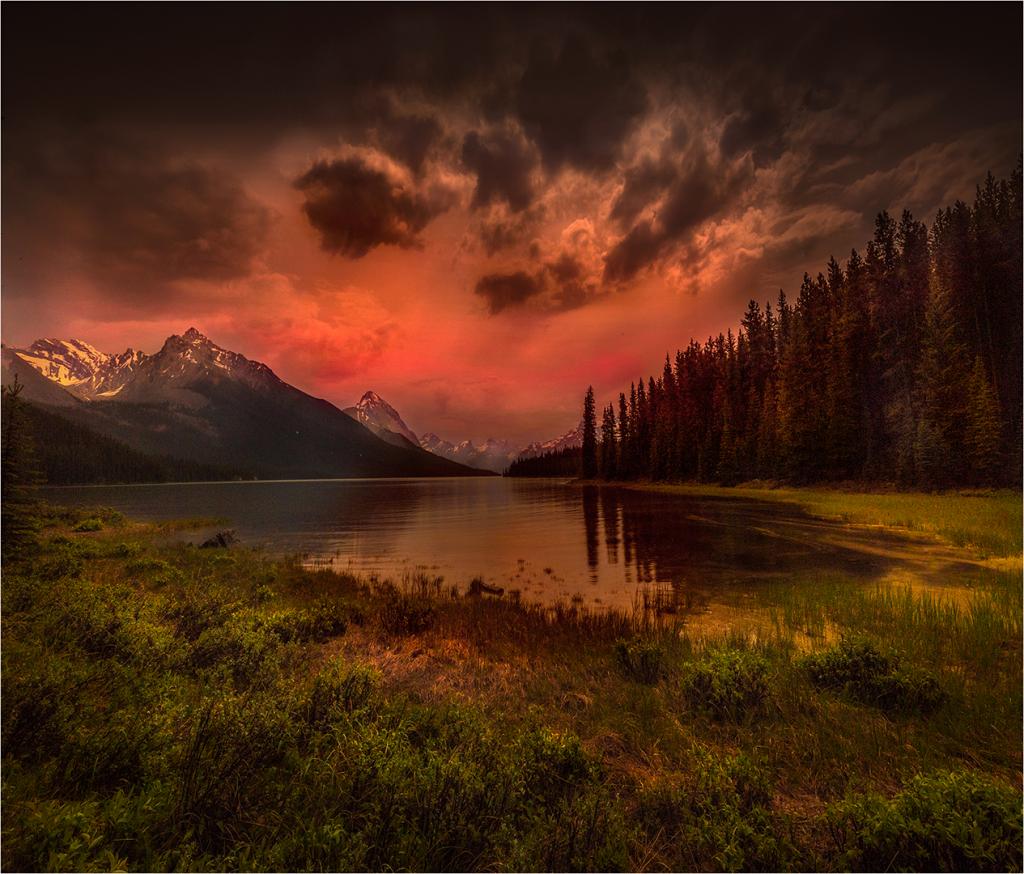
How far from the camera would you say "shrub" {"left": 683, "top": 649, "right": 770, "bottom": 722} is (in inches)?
278

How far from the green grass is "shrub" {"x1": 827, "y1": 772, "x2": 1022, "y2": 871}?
74.4 ft

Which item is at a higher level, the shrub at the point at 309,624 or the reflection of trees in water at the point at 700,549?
the shrub at the point at 309,624

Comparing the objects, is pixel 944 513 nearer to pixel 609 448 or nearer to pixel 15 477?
pixel 15 477

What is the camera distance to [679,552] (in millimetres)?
24781

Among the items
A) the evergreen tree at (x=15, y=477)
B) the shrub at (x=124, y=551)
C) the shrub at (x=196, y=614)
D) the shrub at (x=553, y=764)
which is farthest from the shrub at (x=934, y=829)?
the shrub at (x=124, y=551)

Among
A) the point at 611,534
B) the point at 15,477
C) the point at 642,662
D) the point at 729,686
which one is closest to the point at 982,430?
the point at 611,534

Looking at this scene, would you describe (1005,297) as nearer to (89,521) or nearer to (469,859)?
(469,859)

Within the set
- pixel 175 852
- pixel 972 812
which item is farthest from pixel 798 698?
pixel 175 852

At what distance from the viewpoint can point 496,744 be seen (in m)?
5.57

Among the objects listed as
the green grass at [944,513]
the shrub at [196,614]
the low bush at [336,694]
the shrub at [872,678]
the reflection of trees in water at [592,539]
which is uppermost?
the low bush at [336,694]

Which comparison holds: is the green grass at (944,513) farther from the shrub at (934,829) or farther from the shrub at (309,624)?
the shrub at (309,624)

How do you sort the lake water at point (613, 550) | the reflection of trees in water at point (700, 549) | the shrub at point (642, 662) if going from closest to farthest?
the shrub at point (642, 662) < the lake water at point (613, 550) < the reflection of trees in water at point (700, 549)

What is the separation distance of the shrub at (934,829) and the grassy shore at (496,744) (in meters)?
0.02

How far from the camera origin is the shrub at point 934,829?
12.5 feet
